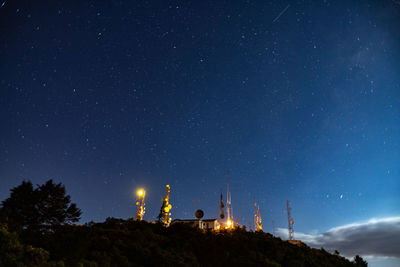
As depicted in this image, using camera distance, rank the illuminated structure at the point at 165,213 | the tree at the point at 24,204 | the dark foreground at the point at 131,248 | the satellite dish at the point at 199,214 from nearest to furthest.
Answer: the dark foreground at the point at 131,248 < the tree at the point at 24,204 < the illuminated structure at the point at 165,213 < the satellite dish at the point at 199,214

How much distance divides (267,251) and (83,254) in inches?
886

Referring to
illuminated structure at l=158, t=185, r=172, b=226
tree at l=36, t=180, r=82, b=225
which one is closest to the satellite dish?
illuminated structure at l=158, t=185, r=172, b=226

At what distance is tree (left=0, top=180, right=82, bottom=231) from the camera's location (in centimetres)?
3394

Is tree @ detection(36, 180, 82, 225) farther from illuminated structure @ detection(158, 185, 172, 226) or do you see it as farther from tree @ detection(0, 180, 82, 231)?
illuminated structure @ detection(158, 185, 172, 226)

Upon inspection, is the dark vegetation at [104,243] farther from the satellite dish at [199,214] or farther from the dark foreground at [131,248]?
the satellite dish at [199,214]

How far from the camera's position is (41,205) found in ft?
117

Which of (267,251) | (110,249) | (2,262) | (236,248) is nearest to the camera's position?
(2,262)

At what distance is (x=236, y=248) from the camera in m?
31.1

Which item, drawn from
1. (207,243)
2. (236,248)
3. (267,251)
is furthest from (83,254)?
(267,251)

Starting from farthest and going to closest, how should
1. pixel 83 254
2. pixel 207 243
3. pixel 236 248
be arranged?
pixel 236 248 → pixel 207 243 → pixel 83 254

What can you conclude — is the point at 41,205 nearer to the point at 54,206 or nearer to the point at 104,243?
the point at 54,206

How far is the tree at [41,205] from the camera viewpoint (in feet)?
111

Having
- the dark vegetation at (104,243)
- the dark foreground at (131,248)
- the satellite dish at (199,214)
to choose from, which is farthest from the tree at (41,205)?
the satellite dish at (199,214)

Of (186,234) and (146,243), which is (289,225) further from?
(146,243)
